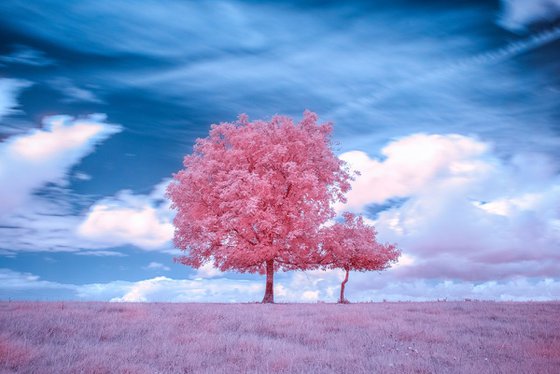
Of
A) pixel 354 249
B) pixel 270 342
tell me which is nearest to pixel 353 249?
pixel 354 249

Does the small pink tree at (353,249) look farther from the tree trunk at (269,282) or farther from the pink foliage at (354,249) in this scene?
the tree trunk at (269,282)

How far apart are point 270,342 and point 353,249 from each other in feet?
55.5

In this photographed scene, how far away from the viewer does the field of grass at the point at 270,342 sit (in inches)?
367

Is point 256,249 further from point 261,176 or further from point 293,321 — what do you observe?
point 293,321

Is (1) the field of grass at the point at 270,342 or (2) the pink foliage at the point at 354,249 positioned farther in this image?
(2) the pink foliage at the point at 354,249

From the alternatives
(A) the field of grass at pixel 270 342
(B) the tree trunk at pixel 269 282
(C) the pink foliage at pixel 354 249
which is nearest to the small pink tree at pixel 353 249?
(C) the pink foliage at pixel 354 249

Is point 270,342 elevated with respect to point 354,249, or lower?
lower

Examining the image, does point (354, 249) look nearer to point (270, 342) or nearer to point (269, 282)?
point (269, 282)

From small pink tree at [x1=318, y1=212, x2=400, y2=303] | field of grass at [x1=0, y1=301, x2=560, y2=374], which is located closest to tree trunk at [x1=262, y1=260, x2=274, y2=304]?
small pink tree at [x1=318, y1=212, x2=400, y2=303]

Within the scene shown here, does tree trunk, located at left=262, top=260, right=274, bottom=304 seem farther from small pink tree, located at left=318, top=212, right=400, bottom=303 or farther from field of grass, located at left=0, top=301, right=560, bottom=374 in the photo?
field of grass, located at left=0, top=301, right=560, bottom=374

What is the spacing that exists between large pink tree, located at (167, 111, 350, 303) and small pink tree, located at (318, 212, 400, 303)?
0.99 m

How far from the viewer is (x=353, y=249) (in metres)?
28.0

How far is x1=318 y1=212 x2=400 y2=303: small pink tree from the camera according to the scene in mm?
28203

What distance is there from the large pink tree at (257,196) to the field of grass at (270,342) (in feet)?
32.0
